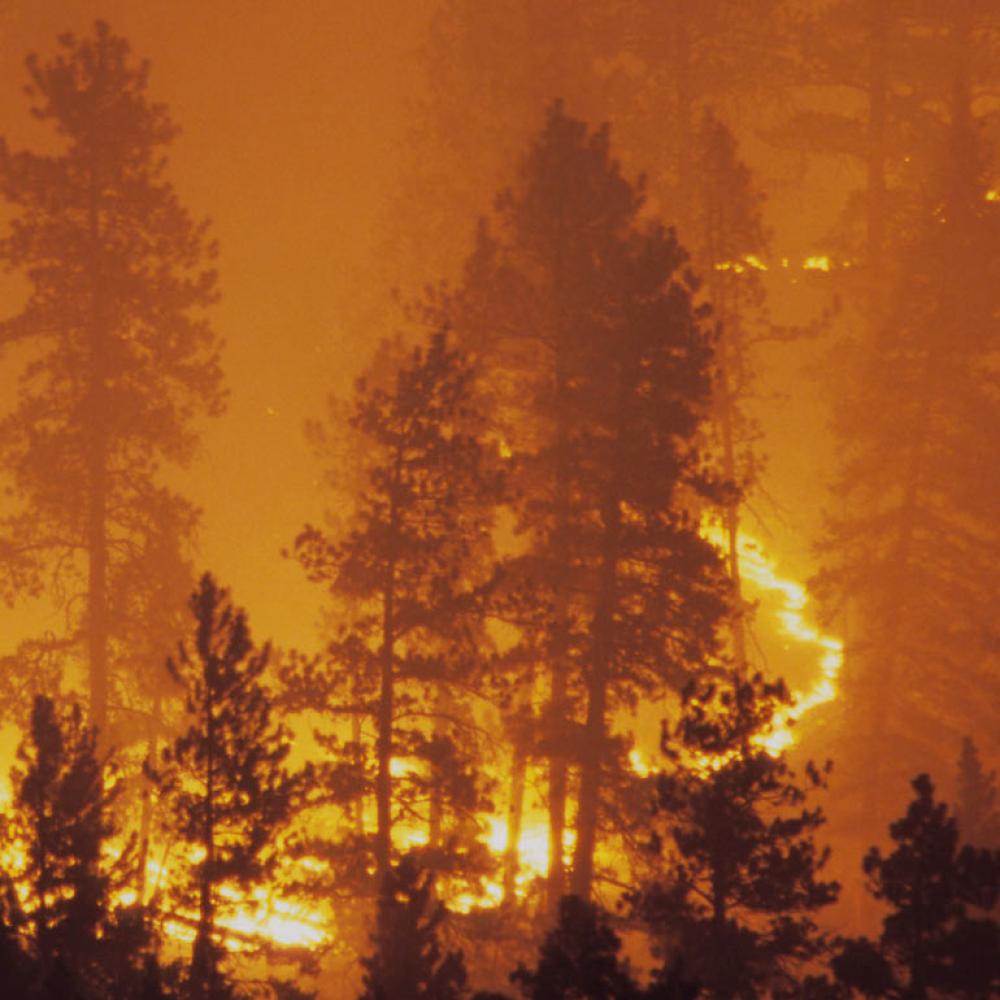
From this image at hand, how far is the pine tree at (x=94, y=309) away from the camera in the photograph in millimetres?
21719

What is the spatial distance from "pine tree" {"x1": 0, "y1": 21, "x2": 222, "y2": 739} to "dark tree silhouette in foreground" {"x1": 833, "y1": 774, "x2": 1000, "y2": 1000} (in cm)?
1522

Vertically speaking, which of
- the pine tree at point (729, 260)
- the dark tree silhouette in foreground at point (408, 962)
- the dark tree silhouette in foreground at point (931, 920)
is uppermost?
the pine tree at point (729, 260)

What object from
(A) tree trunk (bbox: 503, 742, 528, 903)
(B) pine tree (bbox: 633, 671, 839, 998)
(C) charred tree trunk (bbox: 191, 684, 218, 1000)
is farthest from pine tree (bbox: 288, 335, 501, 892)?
(B) pine tree (bbox: 633, 671, 839, 998)

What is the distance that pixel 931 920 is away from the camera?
1119 centimetres

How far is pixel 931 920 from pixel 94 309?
17704 mm

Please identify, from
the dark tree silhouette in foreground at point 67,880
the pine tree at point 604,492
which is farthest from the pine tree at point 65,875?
the pine tree at point 604,492

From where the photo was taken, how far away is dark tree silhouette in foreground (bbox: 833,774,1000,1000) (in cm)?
1089

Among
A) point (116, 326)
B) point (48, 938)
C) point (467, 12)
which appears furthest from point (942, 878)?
point (467, 12)

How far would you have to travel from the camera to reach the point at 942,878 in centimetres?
1115

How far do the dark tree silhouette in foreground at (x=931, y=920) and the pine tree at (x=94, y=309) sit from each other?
49.9 ft

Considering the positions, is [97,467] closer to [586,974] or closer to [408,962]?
[408,962]

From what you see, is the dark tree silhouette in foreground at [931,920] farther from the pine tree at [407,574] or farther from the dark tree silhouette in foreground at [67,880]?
the dark tree silhouette in foreground at [67,880]

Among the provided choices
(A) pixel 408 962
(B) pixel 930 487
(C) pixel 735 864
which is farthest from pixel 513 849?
(C) pixel 735 864

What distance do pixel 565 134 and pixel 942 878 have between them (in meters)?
12.7
